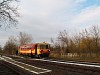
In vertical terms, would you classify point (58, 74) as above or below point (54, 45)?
below

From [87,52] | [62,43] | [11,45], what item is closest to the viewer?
[87,52]

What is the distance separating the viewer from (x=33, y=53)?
5119 cm

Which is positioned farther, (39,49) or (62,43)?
(62,43)

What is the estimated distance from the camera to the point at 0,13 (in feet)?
68.7

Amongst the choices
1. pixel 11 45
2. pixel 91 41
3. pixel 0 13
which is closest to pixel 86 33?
pixel 91 41

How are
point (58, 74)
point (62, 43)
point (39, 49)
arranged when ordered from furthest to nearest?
point (62, 43), point (39, 49), point (58, 74)

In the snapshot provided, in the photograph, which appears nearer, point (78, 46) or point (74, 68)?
point (74, 68)

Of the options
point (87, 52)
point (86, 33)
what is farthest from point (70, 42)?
point (87, 52)

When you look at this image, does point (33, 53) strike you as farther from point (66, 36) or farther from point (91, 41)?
point (66, 36)

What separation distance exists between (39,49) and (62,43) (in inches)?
980

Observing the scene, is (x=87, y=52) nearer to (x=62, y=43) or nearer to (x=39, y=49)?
(x=39, y=49)

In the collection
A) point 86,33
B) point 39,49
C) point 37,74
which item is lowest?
point 37,74

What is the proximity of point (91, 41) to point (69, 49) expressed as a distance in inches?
442

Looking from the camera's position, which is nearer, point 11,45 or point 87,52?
point 87,52
